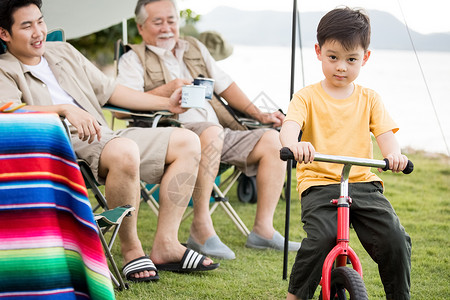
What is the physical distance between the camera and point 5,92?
257 cm

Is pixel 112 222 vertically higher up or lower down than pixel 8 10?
lower down

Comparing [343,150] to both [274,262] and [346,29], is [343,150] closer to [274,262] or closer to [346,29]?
[346,29]

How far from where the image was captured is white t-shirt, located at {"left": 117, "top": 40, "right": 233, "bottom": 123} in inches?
134

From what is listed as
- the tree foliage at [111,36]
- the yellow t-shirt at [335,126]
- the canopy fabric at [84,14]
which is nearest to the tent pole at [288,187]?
the yellow t-shirt at [335,126]

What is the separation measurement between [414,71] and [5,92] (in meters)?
3.14

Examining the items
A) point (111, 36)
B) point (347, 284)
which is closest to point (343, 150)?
point (347, 284)

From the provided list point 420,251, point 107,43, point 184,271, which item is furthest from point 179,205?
point 107,43

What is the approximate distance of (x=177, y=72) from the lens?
357 cm

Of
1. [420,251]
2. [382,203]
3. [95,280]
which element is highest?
[382,203]

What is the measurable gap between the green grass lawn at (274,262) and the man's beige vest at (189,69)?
0.67 meters

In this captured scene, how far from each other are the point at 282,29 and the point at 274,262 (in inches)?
194

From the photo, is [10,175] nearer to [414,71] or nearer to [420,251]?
[420,251]

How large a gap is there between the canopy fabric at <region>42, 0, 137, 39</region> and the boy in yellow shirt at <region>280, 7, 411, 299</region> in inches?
101

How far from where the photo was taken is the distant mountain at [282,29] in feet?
11.6
